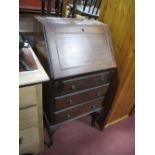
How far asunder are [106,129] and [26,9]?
161 centimetres

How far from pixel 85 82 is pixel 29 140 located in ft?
1.91

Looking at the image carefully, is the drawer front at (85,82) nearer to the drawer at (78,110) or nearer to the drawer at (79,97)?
the drawer at (79,97)

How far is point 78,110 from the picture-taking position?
4.44ft

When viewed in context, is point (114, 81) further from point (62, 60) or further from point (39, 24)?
point (39, 24)

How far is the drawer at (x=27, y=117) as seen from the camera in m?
0.97

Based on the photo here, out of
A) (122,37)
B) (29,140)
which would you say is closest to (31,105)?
(29,140)

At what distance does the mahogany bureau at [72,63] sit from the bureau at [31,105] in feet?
0.35

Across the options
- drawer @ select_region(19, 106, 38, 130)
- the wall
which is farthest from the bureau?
the wall

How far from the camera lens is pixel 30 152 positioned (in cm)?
126

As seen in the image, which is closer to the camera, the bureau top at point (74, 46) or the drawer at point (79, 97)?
the bureau top at point (74, 46)

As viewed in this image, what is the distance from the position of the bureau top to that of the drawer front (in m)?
0.06

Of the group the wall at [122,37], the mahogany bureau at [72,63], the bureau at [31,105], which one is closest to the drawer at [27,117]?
the bureau at [31,105]
